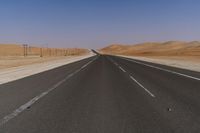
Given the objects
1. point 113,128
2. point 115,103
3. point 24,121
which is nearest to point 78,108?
point 115,103

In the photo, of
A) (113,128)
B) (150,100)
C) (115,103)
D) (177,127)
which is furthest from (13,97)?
(177,127)

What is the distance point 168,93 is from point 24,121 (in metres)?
6.48

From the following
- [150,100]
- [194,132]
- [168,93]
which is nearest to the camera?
[194,132]

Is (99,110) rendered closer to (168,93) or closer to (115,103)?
(115,103)

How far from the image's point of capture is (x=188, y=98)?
10633mm

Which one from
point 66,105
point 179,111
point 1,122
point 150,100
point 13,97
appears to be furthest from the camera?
point 13,97

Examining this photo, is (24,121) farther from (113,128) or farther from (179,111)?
(179,111)

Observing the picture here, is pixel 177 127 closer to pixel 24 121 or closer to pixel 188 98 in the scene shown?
pixel 24 121

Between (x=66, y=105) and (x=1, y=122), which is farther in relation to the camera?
(x=66, y=105)

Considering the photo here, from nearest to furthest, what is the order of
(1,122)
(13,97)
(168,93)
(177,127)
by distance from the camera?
(177,127)
(1,122)
(13,97)
(168,93)

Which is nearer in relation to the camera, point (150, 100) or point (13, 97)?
point (150, 100)

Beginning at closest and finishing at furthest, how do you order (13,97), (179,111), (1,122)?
(1,122) < (179,111) < (13,97)

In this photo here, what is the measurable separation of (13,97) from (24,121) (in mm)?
3987

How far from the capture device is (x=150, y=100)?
10.3 meters
